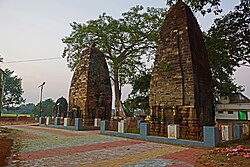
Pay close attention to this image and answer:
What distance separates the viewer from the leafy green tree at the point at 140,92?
24344 millimetres

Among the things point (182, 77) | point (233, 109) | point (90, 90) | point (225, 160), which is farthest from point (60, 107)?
point (225, 160)

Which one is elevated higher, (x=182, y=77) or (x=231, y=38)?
(x=231, y=38)

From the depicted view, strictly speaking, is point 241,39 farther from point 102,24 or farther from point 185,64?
point 102,24

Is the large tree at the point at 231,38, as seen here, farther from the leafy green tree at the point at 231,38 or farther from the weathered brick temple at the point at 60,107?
the weathered brick temple at the point at 60,107

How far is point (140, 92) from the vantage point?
25125 millimetres

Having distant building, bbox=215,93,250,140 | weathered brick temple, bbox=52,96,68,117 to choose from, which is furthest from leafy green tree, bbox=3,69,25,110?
distant building, bbox=215,93,250,140

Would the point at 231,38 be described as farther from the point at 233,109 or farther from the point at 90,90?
the point at 233,109

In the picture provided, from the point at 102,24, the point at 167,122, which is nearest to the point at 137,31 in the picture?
the point at 102,24

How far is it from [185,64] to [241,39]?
4.67 m

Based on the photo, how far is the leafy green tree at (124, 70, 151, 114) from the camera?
79.9ft

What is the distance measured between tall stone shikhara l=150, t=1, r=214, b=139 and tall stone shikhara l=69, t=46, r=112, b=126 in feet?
23.0

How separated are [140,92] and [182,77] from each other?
570 inches

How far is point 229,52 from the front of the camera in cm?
1359

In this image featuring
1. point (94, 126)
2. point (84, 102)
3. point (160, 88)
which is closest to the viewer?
point (160, 88)
